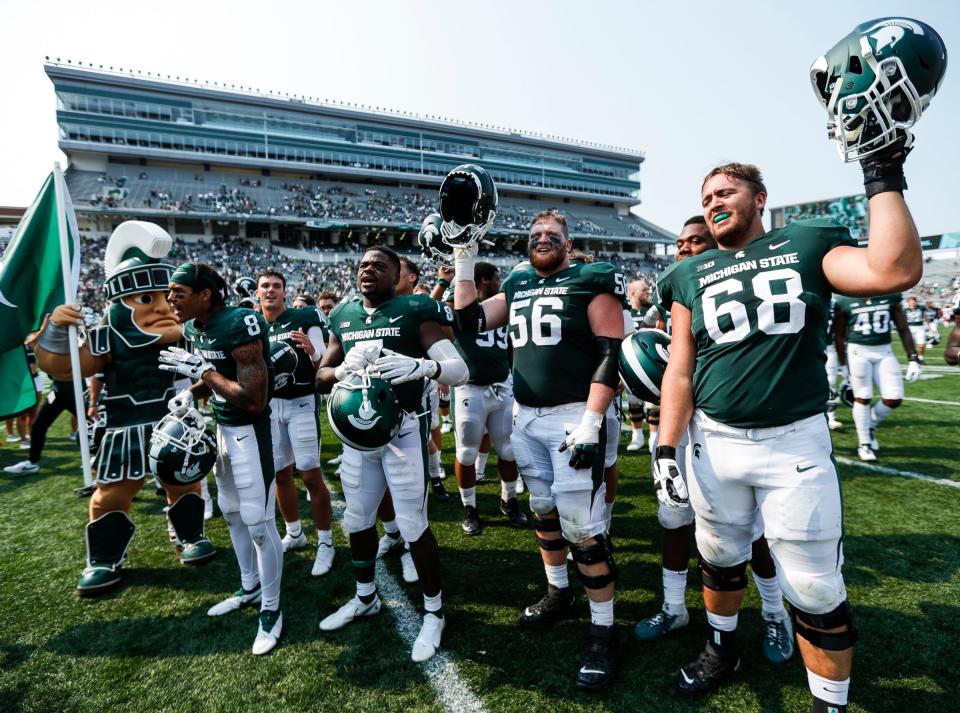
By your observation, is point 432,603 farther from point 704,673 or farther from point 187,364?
point 187,364

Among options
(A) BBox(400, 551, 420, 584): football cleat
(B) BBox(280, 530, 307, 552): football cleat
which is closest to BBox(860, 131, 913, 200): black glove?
(A) BBox(400, 551, 420, 584): football cleat

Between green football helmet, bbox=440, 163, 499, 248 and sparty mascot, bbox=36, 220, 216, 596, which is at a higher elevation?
green football helmet, bbox=440, 163, 499, 248

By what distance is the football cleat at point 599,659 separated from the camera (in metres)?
2.59

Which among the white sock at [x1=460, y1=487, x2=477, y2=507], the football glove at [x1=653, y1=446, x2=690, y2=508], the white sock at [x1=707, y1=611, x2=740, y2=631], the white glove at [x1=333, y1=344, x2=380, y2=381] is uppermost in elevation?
the white glove at [x1=333, y1=344, x2=380, y2=381]

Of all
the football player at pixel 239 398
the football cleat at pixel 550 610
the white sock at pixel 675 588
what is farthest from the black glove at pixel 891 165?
the football player at pixel 239 398

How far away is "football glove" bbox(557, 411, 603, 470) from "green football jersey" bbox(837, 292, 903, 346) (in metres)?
5.45

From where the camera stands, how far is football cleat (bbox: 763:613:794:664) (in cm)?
273

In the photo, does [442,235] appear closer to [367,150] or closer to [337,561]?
[337,561]

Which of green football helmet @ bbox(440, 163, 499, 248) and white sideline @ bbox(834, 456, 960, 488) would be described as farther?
white sideline @ bbox(834, 456, 960, 488)

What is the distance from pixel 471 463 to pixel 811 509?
3177mm

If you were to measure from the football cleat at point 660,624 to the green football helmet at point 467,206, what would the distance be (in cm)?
263

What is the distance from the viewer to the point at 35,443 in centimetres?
692

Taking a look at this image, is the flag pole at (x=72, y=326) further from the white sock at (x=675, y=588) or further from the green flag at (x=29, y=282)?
the white sock at (x=675, y=588)

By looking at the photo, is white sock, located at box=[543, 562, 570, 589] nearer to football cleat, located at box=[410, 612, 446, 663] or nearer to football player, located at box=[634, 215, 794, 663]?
football player, located at box=[634, 215, 794, 663]
